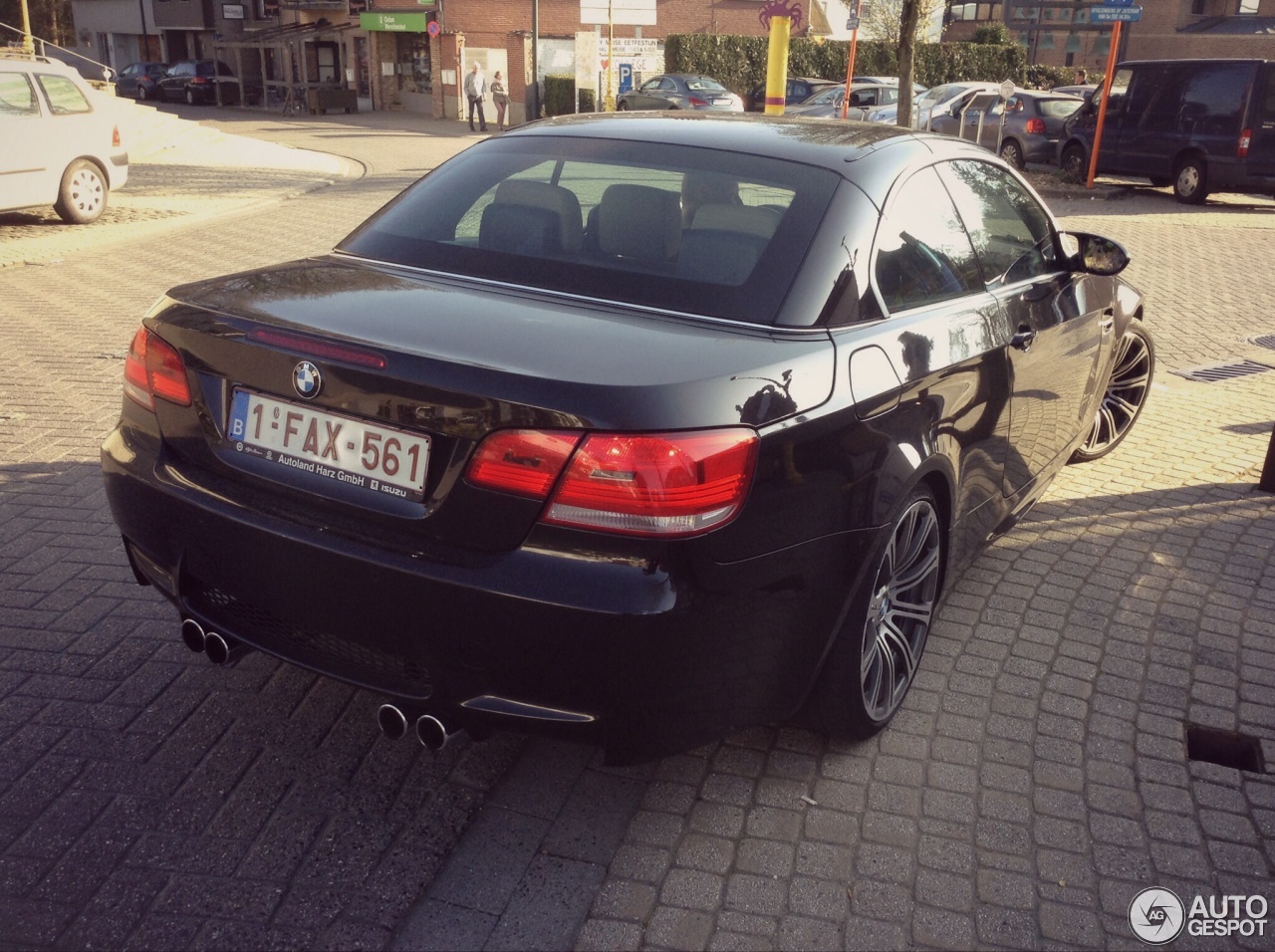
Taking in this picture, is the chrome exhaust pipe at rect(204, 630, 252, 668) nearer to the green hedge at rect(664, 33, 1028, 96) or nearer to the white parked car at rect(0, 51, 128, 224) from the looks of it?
the white parked car at rect(0, 51, 128, 224)

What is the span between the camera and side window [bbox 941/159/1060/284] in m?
4.02

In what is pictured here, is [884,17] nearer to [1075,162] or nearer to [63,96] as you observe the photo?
[1075,162]

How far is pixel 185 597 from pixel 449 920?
1.07 metres

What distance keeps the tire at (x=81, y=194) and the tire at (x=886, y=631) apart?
42.1ft

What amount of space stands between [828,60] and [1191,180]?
28.2 metres

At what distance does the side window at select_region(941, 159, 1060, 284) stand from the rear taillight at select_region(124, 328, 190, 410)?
2.46 metres

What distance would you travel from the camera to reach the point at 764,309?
3014mm

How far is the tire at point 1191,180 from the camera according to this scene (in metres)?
18.4

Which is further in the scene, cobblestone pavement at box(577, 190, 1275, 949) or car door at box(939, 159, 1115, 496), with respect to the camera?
car door at box(939, 159, 1115, 496)

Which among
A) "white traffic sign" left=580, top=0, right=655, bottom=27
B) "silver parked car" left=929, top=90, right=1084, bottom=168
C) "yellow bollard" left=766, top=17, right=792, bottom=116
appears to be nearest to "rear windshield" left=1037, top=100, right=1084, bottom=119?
"silver parked car" left=929, top=90, right=1084, bottom=168

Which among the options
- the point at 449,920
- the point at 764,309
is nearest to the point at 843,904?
the point at 449,920

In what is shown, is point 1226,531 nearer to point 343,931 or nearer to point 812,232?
point 812,232

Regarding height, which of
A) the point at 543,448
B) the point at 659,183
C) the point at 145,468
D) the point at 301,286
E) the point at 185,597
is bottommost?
the point at 185,597

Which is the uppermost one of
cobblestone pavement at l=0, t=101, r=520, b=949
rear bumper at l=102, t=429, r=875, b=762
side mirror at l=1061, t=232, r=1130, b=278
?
side mirror at l=1061, t=232, r=1130, b=278
